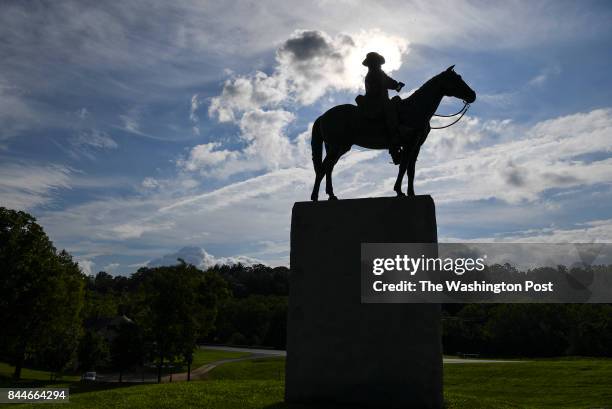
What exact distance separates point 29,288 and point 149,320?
7.53 meters

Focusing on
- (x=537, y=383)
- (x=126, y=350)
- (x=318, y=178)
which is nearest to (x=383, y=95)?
(x=318, y=178)

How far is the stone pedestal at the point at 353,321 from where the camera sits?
10.6 metres

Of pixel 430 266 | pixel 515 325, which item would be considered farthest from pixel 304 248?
pixel 515 325

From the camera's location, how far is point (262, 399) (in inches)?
499

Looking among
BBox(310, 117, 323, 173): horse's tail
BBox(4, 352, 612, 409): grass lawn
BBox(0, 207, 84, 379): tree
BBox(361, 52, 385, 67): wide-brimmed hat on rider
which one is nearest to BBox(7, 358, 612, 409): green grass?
BBox(4, 352, 612, 409): grass lawn

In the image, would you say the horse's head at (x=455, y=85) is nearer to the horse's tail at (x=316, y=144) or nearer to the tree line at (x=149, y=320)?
the horse's tail at (x=316, y=144)

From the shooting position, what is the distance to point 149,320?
33219 mm

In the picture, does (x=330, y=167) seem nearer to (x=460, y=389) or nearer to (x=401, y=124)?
(x=401, y=124)

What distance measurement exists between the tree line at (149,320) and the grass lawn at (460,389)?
5334mm

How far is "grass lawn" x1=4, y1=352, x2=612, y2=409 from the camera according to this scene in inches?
502

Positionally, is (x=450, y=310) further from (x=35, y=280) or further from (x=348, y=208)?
(x=348, y=208)

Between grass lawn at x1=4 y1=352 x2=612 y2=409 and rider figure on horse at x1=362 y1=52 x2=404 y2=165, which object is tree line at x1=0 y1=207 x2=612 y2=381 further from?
rider figure on horse at x1=362 y1=52 x2=404 y2=165

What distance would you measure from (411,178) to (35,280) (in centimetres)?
2427

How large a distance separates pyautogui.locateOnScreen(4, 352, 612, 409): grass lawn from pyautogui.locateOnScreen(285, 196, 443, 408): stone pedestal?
1.07m
